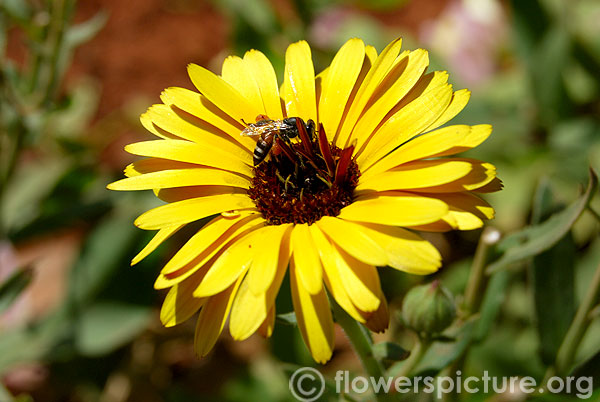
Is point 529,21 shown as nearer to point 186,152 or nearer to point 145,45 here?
point 186,152

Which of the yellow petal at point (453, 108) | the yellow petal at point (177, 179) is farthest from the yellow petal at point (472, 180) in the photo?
the yellow petal at point (177, 179)

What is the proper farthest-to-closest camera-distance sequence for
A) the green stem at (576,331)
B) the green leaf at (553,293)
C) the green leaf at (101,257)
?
the green leaf at (101,257) → the green leaf at (553,293) → the green stem at (576,331)

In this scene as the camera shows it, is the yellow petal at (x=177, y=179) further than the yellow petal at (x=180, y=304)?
Yes

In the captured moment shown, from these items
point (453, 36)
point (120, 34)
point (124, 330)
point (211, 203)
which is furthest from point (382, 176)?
point (120, 34)

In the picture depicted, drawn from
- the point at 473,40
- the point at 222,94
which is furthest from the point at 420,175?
the point at 473,40

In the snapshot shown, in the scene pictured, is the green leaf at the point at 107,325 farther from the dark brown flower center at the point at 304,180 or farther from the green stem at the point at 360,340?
the green stem at the point at 360,340

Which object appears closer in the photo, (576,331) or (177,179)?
(177,179)

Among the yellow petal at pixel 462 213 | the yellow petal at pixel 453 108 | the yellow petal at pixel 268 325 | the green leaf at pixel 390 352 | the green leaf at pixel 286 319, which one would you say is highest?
the yellow petal at pixel 453 108
